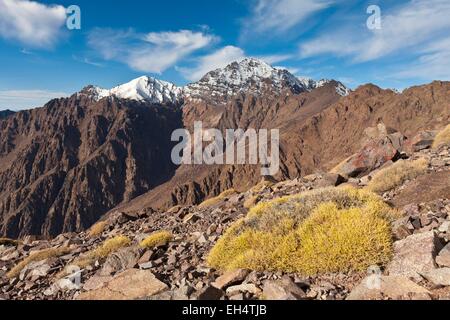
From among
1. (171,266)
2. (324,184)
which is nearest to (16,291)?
(171,266)

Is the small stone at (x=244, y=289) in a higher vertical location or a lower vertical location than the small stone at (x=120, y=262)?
higher

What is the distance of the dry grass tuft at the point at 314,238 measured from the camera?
7.61 m

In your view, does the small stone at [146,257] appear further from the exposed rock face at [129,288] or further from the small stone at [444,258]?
the small stone at [444,258]

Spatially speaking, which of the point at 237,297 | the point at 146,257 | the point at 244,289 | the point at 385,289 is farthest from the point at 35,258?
the point at 385,289

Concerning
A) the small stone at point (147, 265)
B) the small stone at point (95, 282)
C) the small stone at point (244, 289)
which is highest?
the small stone at point (244, 289)

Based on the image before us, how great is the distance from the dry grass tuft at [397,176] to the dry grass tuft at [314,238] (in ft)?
12.5

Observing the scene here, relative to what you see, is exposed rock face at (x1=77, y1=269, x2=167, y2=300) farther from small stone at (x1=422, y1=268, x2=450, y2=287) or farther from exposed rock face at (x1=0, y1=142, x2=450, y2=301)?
small stone at (x1=422, y1=268, x2=450, y2=287)

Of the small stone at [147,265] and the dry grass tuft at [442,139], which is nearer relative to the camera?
the small stone at [147,265]

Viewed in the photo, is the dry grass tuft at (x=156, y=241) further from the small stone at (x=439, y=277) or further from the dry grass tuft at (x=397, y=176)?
the small stone at (x=439, y=277)

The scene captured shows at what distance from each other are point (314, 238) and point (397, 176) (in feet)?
24.9

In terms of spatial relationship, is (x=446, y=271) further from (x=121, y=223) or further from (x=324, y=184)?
(x=121, y=223)

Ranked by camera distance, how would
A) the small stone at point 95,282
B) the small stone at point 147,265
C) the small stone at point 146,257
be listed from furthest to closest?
1. the small stone at point 146,257
2. the small stone at point 147,265
3. the small stone at point 95,282

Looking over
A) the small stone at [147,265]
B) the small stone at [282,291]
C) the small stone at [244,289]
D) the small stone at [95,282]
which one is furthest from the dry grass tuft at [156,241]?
the small stone at [282,291]

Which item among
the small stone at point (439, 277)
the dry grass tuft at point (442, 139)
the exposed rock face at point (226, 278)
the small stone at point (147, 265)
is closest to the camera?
the small stone at point (439, 277)
